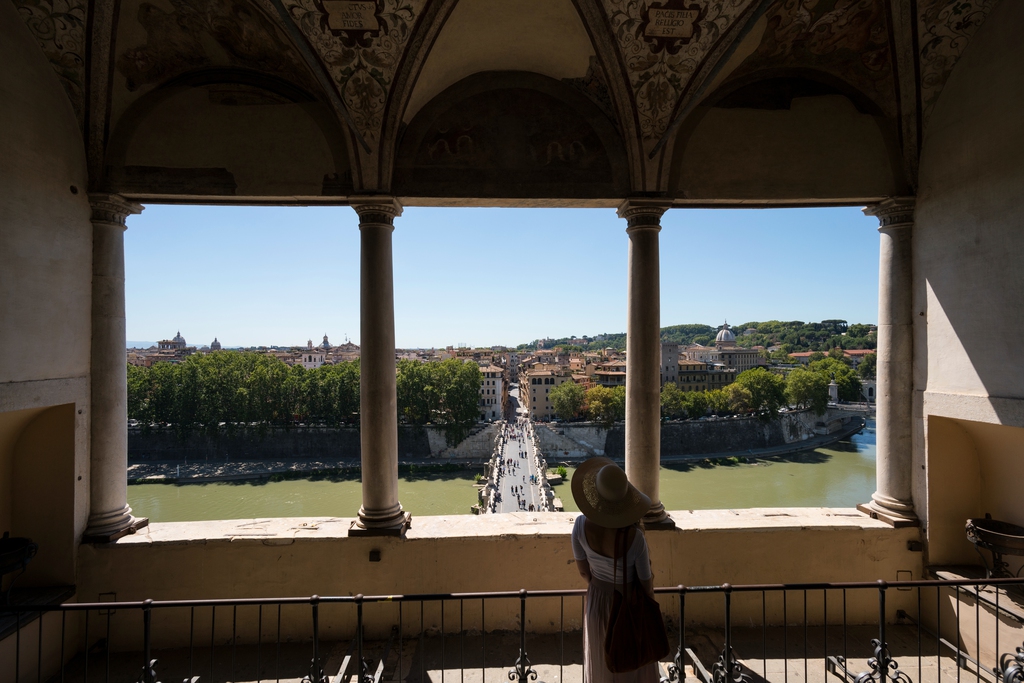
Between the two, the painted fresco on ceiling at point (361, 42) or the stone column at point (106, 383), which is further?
the stone column at point (106, 383)

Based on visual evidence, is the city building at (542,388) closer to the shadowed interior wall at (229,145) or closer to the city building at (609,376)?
the city building at (609,376)

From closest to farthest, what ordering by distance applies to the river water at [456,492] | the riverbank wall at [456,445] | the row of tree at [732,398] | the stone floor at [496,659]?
the stone floor at [496,659] < the river water at [456,492] < the riverbank wall at [456,445] < the row of tree at [732,398]

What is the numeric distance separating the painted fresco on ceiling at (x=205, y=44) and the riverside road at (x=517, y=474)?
1691cm

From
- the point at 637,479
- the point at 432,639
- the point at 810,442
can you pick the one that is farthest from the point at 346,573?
the point at 810,442

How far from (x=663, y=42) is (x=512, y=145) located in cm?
151

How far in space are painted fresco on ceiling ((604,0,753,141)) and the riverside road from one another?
16.5 metres

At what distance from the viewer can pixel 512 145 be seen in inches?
170

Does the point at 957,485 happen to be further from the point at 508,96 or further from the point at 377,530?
the point at 508,96

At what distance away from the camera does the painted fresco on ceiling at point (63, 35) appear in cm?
354

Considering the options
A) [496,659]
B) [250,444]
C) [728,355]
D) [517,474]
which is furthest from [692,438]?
[728,355]

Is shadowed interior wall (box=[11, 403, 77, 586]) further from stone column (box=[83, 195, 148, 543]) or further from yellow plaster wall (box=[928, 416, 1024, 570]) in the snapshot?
yellow plaster wall (box=[928, 416, 1024, 570])

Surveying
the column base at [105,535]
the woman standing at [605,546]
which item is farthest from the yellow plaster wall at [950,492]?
the column base at [105,535]

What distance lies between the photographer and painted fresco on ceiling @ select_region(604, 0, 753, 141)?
3668 mm

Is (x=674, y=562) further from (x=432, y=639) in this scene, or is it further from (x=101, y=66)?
(x=101, y=66)
